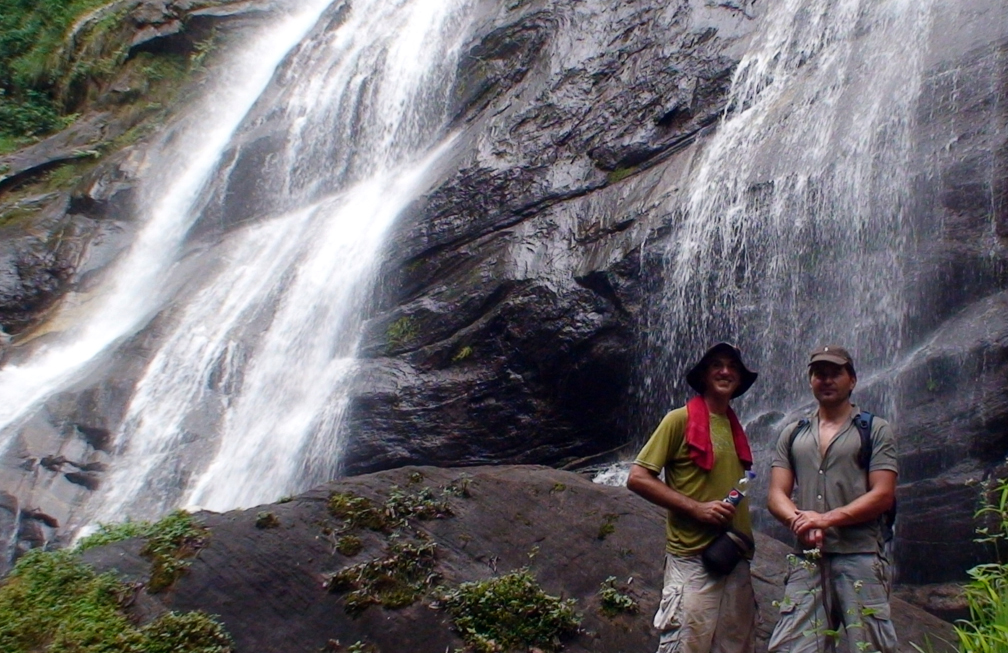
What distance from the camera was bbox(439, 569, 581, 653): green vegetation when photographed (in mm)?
5344

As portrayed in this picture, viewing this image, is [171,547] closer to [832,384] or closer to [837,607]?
[837,607]

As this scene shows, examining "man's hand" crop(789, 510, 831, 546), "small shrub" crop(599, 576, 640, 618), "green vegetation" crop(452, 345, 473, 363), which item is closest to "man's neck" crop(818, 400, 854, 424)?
"man's hand" crop(789, 510, 831, 546)

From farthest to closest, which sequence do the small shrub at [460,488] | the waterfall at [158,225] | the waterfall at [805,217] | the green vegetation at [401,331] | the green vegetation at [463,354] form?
the waterfall at [158,225]
the green vegetation at [401,331]
the green vegetation at [463,354]
the waterfall at [805,217]
the small shrub at [460,488]

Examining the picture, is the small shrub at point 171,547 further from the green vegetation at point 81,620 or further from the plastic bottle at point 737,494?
the plastic bottle at point 737,494

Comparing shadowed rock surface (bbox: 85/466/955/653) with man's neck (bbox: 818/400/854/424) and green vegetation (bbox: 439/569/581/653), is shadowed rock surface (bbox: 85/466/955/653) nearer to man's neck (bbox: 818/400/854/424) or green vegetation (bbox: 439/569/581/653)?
green vegetation (bbox: 439/569/581/653)

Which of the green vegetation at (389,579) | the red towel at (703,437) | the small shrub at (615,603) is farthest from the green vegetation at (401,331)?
the red towel at (703,437)

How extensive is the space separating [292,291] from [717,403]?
9234 mm

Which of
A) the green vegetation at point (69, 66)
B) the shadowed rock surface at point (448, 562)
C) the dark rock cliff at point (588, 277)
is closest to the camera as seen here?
the shadowed rock surface at point (448, 562)

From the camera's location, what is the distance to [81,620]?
17.7 ft

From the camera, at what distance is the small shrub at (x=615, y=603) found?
18.6 feet

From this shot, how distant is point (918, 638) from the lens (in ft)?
17.0

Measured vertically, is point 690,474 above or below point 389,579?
above

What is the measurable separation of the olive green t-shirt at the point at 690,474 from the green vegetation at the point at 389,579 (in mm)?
2200

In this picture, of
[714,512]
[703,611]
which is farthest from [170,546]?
[714,512]
